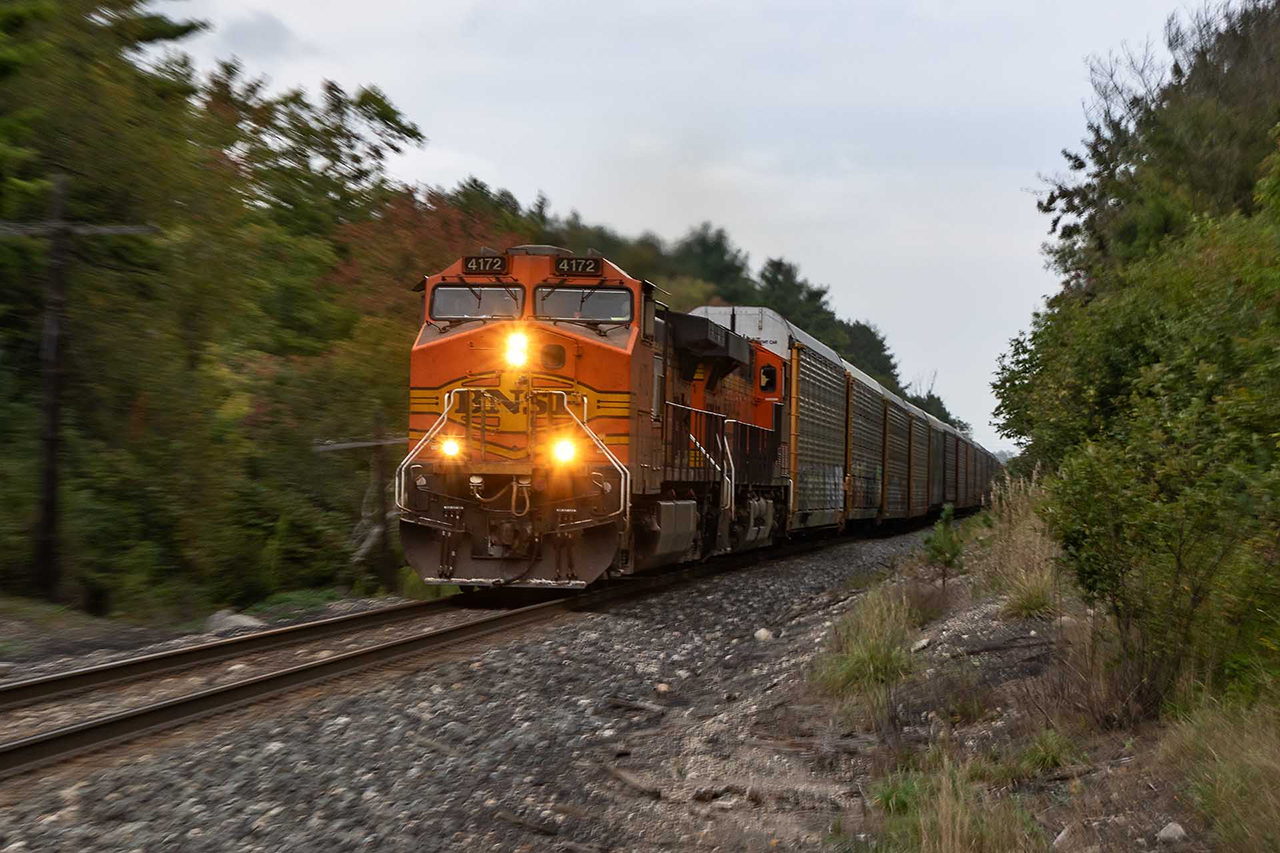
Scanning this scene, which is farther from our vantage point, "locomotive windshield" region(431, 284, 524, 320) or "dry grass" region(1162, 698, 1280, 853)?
"locomotive windshield" region(431, 284, 524, 320)

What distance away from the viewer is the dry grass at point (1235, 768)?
3.76m

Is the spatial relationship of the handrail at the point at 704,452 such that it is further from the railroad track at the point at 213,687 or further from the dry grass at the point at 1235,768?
the dry grass at the point at 1235,768

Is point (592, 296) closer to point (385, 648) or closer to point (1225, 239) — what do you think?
point (385, 648)

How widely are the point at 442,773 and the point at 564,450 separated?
5483 millimetres

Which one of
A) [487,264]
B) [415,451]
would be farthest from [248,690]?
[487,264]

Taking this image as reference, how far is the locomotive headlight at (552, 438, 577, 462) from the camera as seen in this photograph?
1041 cm

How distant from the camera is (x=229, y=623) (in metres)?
9.71

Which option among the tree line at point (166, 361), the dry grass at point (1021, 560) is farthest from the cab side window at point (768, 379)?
the dry grass at point (1021, 560)

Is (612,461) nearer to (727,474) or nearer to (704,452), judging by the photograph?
(704,452)

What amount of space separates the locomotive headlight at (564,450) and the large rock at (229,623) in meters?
2.95

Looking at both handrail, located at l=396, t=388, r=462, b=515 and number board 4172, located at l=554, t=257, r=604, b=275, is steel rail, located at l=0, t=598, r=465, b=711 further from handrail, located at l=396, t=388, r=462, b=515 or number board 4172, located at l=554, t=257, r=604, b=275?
number board 4172, located at l=554, t=257, r=604, b=275

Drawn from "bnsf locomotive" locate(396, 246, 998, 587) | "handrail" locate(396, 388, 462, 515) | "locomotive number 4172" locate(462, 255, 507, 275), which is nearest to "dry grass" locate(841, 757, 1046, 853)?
"bnsf locomotive" locate(396, 246, 998, 587)

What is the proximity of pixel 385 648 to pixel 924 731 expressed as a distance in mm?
3561

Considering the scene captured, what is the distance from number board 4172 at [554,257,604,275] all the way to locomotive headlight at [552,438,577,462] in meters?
1.79
